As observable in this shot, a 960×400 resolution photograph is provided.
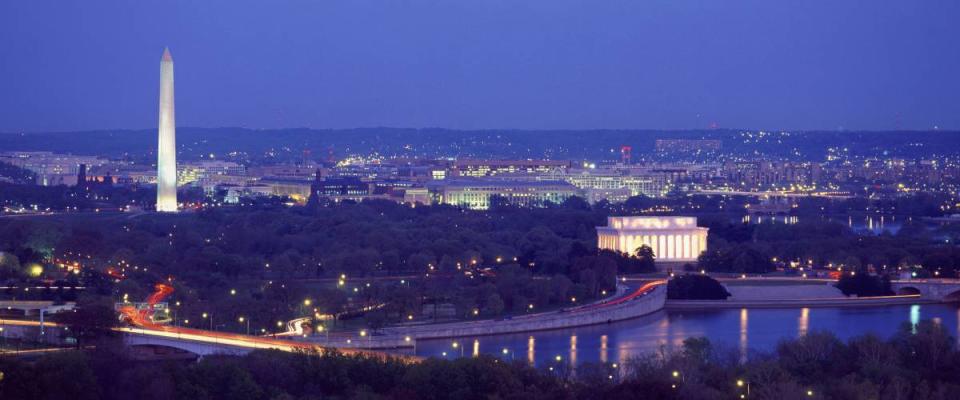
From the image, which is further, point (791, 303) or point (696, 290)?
point (696, 290)

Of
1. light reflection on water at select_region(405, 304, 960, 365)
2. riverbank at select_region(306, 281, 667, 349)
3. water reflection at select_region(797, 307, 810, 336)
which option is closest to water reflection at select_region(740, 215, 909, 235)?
water reflection at select_region(797, 307, 810, 336)

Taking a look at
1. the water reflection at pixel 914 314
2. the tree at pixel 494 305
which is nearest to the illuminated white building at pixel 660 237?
the water reflection at pixel 914 314

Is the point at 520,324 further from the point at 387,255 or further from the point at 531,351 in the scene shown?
the point at 387,255

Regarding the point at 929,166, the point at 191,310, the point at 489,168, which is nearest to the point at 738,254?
the point at 191,310

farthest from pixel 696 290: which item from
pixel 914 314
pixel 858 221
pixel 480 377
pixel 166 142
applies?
pixel 858 221

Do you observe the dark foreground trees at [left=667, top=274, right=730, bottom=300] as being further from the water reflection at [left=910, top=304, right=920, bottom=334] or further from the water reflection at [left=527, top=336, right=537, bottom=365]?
the water reflection at [left=527, top=336, right=537, bottom=365]

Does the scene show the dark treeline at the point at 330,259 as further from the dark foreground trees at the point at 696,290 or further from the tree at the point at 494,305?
the dark foreground trees at the point at 696,290
